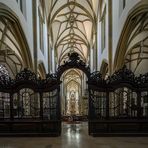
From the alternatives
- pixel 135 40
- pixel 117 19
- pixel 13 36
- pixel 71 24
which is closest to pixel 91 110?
pixel 117 19

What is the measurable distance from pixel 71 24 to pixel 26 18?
57.0 feet

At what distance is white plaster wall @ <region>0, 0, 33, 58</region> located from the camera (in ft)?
42.9

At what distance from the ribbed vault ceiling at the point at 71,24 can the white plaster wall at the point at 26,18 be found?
29.2 ft

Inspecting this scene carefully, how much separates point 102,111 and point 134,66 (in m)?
13.1

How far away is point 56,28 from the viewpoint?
3372 cm

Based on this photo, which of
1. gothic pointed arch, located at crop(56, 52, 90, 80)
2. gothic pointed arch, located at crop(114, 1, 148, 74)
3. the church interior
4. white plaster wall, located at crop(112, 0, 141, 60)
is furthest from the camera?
white plaster wall, located at crop(112, 0, 141, 60)

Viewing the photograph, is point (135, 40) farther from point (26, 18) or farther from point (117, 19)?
point (26, 18)

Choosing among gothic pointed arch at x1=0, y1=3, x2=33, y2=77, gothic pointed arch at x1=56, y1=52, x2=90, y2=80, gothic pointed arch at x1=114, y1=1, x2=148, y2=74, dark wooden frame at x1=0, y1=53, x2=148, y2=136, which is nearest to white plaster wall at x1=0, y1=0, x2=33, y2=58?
gothic pointed arch at x1=0, y1=3, x2=33, y2=77

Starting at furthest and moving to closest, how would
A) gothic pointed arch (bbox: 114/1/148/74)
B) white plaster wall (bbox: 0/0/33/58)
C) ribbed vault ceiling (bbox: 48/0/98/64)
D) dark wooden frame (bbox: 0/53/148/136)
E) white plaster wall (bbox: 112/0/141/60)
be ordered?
ribbed vault ceiling (bbox: 48/0/98/64)
white plaster wall (bbox: 112/0/141/60)
gothic pointed arch (bbox: 114/1/148/74)
white plaster wall (bbox: 0/0/33/58)
dark wooden frame (bbox: 0/53/148/136)

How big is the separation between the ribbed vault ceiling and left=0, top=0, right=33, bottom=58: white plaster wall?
8.91 meters

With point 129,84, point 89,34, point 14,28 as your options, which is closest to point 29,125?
point 129,84

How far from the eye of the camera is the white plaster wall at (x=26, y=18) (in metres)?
13.1

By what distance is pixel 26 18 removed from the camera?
16.6 meters

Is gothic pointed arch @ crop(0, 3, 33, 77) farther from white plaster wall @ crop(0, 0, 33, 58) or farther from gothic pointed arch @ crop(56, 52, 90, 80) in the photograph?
gothic pointed arch @ crop(56, 52, 90, 80)
